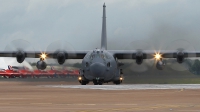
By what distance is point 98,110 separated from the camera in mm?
19766

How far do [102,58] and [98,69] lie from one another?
134 cm

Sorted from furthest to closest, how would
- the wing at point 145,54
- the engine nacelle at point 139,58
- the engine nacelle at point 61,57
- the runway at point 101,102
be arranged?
the engine nacelle at point 61,57 → the wing at point 145,54 → the engine nacelle at point 139,58 → the runway at point 101,102

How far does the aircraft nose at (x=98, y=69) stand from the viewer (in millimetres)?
59500

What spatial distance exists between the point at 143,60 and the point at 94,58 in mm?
10094

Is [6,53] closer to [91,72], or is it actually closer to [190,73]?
[91,72]

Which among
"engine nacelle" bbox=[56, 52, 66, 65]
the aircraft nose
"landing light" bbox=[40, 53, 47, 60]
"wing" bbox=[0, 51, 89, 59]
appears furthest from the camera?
"landing light" bbox=[40, 53, 47, 60]

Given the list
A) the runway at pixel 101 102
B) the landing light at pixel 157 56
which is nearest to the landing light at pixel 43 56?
the landing light at pixel 157 56

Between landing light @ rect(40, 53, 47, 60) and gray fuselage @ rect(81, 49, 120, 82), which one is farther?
landing light @ rect(40, 53, 47, 60)

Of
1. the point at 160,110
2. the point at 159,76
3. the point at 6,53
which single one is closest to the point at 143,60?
the point at 159,76

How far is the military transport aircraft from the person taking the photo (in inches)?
2363

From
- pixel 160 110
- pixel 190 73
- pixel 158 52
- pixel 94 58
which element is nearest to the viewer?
pixel 160 110

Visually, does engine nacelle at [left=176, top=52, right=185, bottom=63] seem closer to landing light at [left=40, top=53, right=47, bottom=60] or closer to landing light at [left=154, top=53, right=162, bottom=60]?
→ landing light at [left=154, top=53, right=162, bottom=60]

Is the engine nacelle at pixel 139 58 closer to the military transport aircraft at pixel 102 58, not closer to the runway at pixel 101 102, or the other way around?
the military transport aircraft at pixel 102 58

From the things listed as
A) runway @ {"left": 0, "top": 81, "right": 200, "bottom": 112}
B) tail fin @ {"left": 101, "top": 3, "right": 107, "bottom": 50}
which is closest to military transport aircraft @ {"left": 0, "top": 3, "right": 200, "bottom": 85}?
tail fin @ {"left": 101, "top": 3, "right": 107, "bottom": 50}
